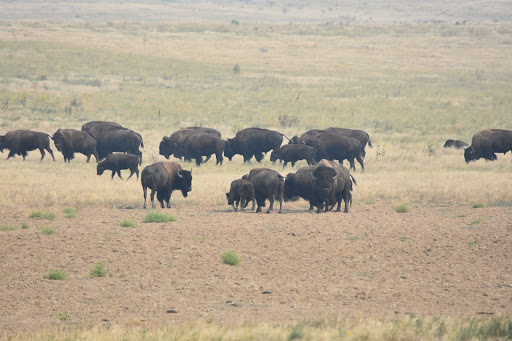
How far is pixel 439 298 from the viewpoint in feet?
34.4

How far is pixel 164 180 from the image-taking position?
18984mm

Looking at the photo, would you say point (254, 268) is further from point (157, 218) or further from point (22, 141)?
point (22, 141)

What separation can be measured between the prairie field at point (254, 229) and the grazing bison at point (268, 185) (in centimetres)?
78

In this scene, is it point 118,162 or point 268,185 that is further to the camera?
point 118,162

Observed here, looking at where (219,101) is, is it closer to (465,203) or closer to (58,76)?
(58,76)

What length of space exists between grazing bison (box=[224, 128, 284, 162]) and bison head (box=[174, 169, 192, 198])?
9.85m

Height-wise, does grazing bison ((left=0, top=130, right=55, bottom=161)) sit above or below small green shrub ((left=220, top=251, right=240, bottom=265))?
below

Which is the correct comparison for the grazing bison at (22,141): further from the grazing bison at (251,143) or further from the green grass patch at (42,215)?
the green grass patch at (42,215)

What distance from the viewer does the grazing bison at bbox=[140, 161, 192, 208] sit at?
742 inches

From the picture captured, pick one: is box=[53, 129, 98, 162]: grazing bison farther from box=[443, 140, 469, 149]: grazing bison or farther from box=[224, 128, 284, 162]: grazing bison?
box=[443, 140, 469, 149]: grazing bison

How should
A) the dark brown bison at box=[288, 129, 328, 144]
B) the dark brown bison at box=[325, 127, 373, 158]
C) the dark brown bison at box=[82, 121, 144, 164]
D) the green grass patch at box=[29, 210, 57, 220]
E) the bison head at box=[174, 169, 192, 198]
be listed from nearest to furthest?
the green grass patch at box=[29, 210, 57, 220]
the bison head at box=[174, 169, 192, 198]
the dark brown bison at box=[288, 129, 328, 144]
the dark brown bison at box=[82, 121, 144, 164]
the dark brown bison at box=[325, 127, 373, 158]

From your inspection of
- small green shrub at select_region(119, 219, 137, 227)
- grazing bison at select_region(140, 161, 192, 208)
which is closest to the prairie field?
small green shrub at select_region(119, 219, 137, 227)

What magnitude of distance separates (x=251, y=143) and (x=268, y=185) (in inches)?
446

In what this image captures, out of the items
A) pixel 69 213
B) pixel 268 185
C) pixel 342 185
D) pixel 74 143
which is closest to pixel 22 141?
pixel 74 143
